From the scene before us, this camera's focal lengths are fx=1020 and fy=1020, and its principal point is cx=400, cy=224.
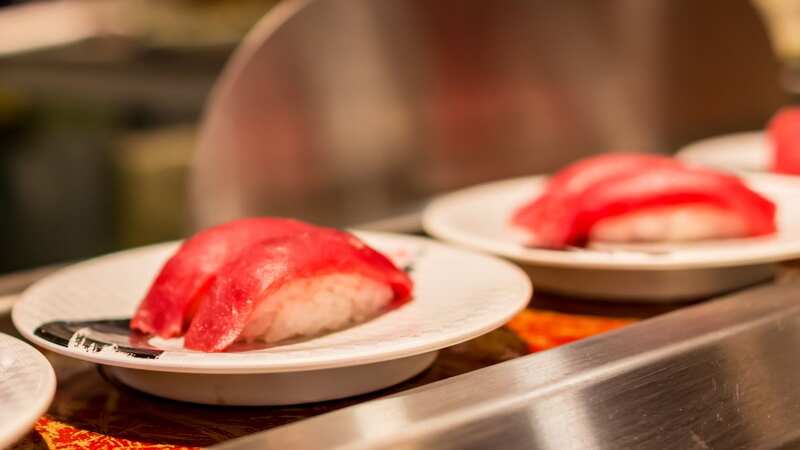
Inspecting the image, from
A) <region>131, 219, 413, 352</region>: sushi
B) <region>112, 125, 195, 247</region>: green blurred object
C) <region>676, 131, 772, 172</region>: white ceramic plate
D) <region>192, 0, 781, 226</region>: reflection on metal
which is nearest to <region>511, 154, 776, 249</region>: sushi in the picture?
<region>131, 219, 413, 352</region>: sushi

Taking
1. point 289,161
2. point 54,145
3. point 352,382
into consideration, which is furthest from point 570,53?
point 54,145

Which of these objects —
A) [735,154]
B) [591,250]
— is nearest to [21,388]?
[591,250]

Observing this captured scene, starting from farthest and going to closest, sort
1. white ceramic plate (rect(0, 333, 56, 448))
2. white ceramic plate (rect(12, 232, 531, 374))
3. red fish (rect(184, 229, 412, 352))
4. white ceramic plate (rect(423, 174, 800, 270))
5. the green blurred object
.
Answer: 1. the green blurred object
2. white ceramic plate (rect(423, 174, 800, 270))
3. red fish (rect(184, 229, 412, 352))
4. white ceramic plate (rect(12, 232, 531, 374))
5. white ceramic plate (rect(0, 333, 56, 448))

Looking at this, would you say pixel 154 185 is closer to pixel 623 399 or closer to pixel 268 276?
pixel 268 276

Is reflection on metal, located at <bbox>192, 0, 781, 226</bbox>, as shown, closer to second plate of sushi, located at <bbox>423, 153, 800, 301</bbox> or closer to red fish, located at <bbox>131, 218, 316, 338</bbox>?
second plate of sushi, located at <bbox>423, 153, 800, 301</bbox>

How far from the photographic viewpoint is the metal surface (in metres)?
0.64

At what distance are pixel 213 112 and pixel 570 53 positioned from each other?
2.26ft

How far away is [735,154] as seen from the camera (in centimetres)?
170

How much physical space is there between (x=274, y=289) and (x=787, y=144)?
0.93m

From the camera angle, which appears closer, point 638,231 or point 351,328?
point 351,328

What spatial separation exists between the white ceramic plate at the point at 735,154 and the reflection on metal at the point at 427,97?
27 centimetres

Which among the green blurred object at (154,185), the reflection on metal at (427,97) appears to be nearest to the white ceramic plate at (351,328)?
the reflection on metal at (427,97)

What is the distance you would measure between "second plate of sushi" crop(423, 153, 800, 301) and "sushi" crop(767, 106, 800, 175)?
0.15 meters

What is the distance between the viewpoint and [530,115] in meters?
1.86
